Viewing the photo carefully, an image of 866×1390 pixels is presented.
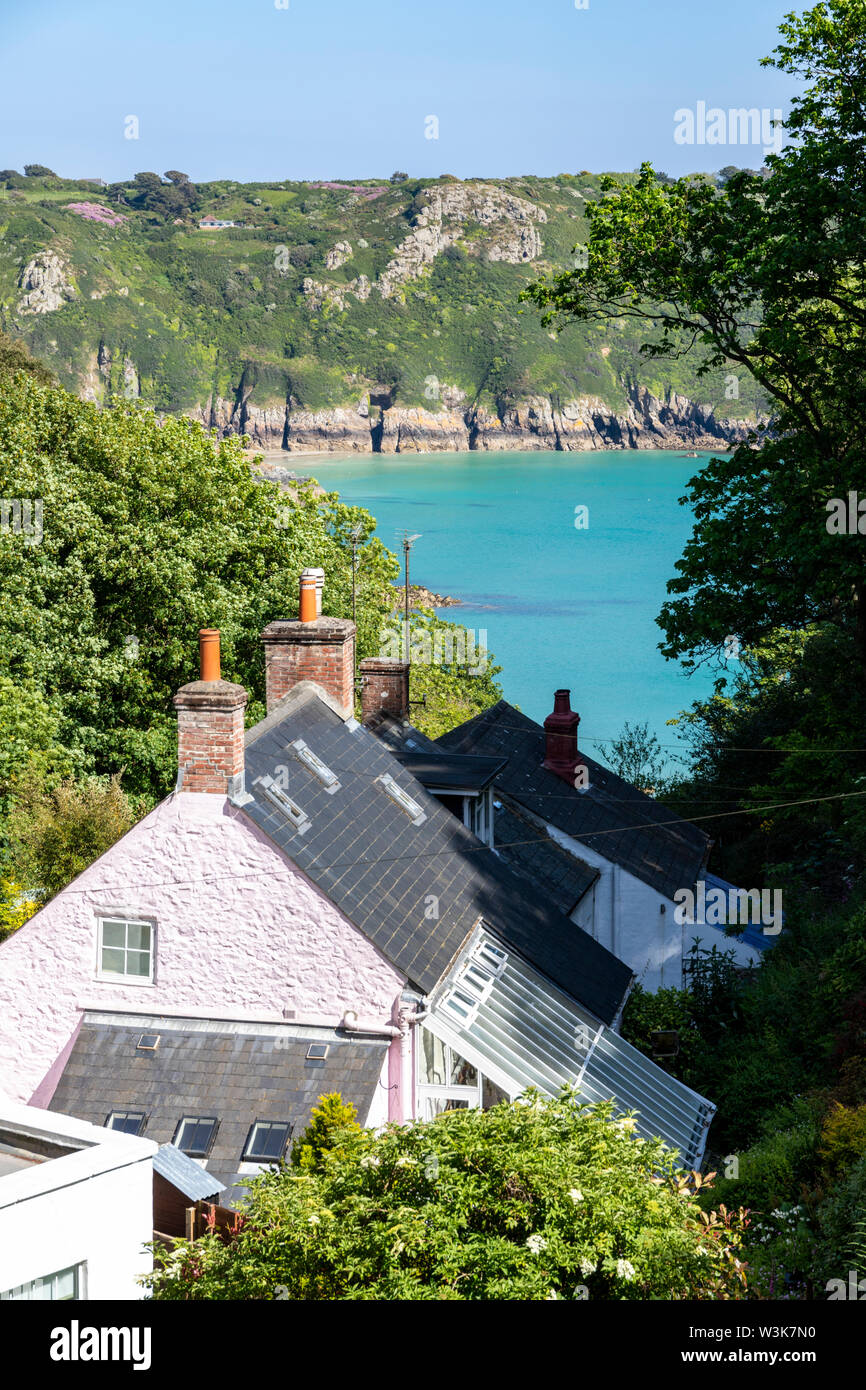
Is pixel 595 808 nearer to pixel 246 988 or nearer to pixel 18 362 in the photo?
pixel 246 988

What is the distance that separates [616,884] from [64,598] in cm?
1793

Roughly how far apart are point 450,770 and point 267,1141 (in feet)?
29.8

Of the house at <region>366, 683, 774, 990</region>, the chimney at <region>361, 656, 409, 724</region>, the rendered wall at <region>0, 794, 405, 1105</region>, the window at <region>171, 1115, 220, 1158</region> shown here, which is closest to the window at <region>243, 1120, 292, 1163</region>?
the window at <region>171, 1115, 220, 1158</region>

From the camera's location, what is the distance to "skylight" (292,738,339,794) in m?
18.6

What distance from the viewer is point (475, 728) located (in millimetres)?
32000

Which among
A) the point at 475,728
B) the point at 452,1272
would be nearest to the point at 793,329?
the point at 475,728

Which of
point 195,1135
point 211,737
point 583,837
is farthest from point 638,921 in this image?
point 211,737

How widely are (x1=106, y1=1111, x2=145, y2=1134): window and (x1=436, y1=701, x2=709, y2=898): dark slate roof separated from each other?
45.6ft

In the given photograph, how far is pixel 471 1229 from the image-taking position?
9094 mm

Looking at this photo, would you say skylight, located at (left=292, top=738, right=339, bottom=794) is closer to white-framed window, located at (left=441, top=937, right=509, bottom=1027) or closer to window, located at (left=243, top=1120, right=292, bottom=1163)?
white-framed window, located at (left=441, top=937, right=509, bottom=1027)

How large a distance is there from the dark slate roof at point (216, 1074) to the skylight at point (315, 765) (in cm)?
400

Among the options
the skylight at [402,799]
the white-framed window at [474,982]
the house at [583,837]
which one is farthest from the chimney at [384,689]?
the white-framed window at [474,982]

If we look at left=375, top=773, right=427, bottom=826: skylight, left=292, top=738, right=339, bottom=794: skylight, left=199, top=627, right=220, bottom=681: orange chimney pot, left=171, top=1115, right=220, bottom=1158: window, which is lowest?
left=171, top=1115, right=220, bottom=1158: window

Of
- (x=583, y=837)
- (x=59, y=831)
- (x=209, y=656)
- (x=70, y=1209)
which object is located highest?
(x=209, y=656)
